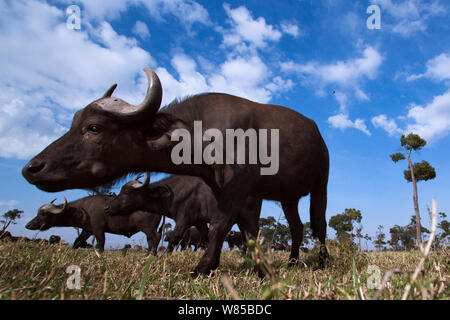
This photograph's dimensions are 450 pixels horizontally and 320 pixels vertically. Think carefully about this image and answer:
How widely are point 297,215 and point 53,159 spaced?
3689 millimetres

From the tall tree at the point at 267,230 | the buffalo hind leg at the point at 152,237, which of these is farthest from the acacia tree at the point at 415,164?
the buffalo hind leg at the point at 152,237

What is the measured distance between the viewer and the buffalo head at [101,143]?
3191 millimetres

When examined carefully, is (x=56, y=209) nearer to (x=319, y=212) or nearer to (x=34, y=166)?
(x=34, y=166)

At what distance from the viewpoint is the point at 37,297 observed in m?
1.54

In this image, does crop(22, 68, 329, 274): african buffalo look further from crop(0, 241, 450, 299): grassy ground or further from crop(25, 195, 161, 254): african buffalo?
crop(25, 195, 161, 254): african buffalo

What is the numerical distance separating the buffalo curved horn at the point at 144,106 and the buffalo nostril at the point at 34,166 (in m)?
0.82

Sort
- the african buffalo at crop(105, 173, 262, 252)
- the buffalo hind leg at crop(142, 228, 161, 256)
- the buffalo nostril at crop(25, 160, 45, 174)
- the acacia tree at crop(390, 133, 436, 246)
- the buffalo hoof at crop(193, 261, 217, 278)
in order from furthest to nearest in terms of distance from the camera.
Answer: the acacia tree at crop(390, 133, 436, 246) → the buffalo hind leg at crop(142, 228, 161, 256) → the african buffalo at crop(105, 173, 262, 252) → the buffalo nostril at crop(25, 160, 45, 174) → the buffalo hoof at crop(193, 261, 217, 278)

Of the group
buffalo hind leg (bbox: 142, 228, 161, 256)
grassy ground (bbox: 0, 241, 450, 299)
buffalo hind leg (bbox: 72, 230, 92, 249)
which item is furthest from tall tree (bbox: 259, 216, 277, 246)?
buffalo hind leg (bbox: 72, 230, 92, 249)

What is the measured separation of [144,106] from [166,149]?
1.64 feet

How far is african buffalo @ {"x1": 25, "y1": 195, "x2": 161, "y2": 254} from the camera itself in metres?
10.8

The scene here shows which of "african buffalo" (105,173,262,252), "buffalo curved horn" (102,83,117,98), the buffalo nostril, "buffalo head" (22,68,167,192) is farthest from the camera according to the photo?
"african buffalo" (105,173,262,252)

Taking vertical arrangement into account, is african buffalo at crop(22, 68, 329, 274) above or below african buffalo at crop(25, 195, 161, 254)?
above
